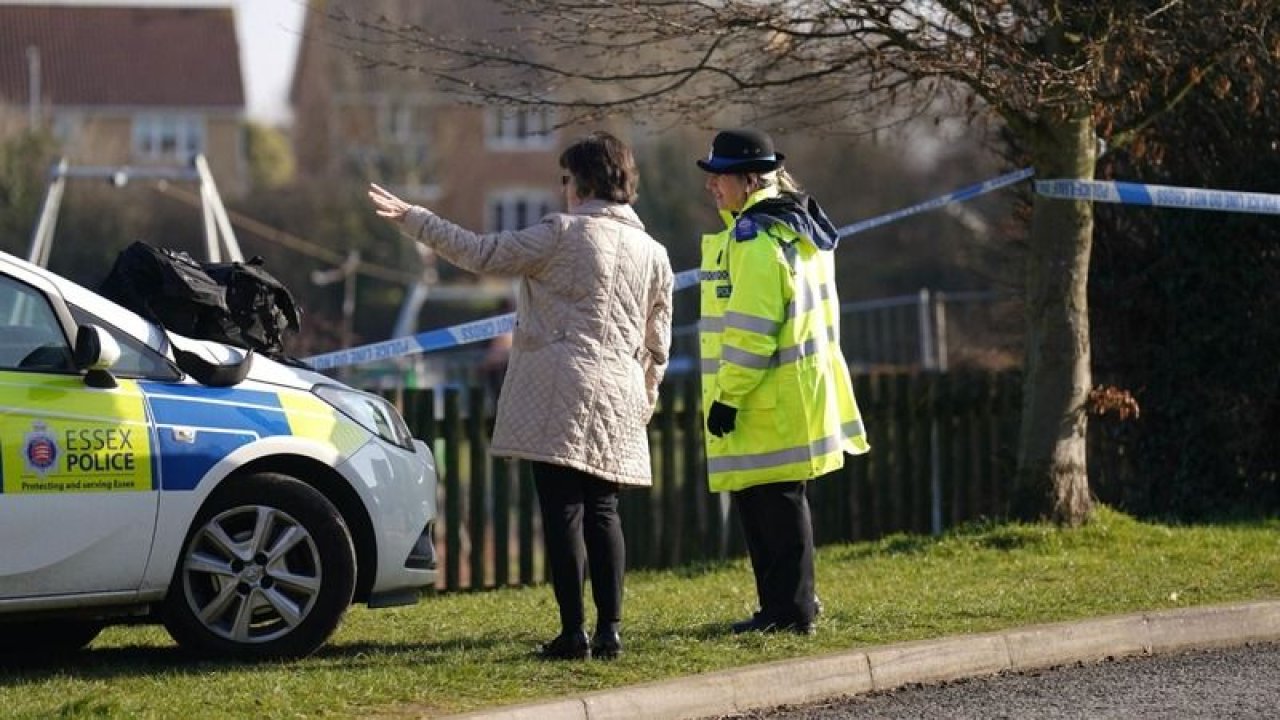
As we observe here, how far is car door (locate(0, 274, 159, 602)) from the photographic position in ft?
22.7

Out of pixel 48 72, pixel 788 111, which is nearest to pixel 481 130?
pixel 48 72

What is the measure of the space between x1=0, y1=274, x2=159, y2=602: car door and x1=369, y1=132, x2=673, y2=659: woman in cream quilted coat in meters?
1.23

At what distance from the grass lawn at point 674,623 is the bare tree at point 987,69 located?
774 mm

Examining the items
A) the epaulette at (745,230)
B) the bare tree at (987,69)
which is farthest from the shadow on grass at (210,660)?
the bare tree at (987,69)

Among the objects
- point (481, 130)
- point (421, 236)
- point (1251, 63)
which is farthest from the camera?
point (481, 130)

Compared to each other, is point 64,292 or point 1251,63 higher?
point 1251,63

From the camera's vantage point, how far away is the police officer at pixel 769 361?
757 cm

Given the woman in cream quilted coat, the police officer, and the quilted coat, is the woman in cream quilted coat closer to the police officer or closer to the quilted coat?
the quilted coat

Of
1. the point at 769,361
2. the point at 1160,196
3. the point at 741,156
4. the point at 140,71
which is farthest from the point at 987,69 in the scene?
the point at 140,71

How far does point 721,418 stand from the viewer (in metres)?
7.61

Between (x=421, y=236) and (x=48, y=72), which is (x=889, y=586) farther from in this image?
(x=48, y=72)

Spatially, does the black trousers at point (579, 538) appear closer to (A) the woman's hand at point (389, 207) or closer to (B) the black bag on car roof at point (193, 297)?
(A) the woman's hand at point (389, 207)

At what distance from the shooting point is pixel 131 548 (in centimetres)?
717

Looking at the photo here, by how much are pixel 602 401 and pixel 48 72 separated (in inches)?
2394
